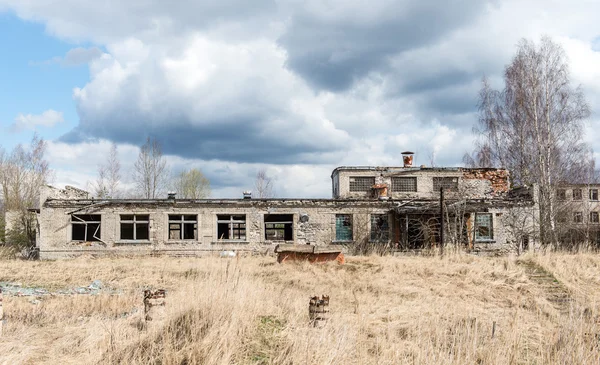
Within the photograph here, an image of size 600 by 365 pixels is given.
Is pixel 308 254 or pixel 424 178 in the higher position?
pixel 424 178

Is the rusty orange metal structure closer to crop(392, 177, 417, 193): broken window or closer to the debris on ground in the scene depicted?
the debris on ground

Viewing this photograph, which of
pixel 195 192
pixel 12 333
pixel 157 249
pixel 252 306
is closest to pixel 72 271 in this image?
pixel 157 249

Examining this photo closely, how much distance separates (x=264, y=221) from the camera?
995 inches

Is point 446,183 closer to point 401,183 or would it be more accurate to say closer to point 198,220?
point 401,183

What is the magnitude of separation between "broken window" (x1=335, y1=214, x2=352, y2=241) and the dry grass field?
31.8 ft

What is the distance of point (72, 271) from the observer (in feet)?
56.5

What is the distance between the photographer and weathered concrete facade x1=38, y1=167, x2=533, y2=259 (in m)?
24.4

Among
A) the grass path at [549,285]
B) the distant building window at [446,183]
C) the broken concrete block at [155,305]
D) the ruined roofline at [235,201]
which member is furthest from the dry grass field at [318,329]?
the distant building window at [446,183]

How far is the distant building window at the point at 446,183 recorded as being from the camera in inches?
1200

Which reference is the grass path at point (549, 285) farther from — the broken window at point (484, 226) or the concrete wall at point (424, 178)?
the concrete wall at point (424, 178)

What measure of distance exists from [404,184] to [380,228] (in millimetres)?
6355

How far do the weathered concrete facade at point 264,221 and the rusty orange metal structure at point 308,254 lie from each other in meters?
6.71

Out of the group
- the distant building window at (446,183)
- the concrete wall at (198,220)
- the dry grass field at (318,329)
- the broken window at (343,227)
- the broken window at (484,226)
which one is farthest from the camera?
the distant building window at (446,183)

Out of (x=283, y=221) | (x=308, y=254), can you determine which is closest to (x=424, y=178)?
(x=283, y=221)
